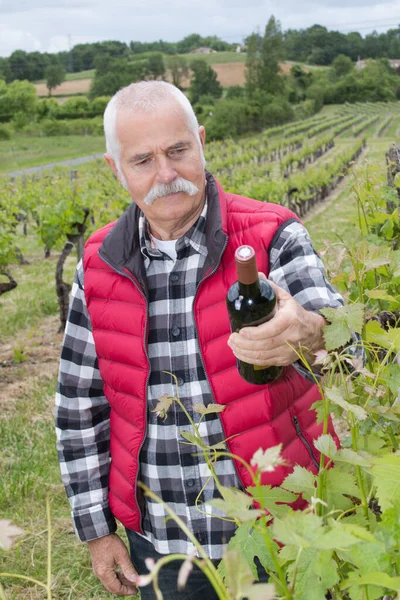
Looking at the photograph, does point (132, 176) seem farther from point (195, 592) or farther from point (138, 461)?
point (195, 592)

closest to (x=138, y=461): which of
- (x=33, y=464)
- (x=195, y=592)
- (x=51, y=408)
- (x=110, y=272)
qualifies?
(x=195, y=592)

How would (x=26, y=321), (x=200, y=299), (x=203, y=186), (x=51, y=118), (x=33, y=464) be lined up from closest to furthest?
(x=200, y=299), (x=203, y=186), (x=33, y=464), (x=26, y=321), (x=51, y=118)

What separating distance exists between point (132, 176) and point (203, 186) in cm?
25

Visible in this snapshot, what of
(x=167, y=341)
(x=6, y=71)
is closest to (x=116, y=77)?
(x=6, y=71)

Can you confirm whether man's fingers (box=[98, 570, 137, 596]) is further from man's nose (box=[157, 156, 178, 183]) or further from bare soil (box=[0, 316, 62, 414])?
bare soil (box=[0, 316, 62, 414])

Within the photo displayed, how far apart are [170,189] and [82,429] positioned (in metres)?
0.99

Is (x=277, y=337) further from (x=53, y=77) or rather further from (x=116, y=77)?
(x=53, y=77)

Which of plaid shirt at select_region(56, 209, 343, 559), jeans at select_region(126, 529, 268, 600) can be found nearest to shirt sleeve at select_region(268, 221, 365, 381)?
plaid shirt at select_region(56, 209, 343, 559)

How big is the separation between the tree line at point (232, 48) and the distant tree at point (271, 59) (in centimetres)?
2232

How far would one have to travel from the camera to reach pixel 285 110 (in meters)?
60.1

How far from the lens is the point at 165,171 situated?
6.26ft

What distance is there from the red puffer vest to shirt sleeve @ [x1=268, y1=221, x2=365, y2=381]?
0.13 feet

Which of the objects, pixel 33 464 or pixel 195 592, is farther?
pixel 33 464

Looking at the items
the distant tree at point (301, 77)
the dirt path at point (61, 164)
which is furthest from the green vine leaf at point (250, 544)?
the distant tree at point (301, 77)
